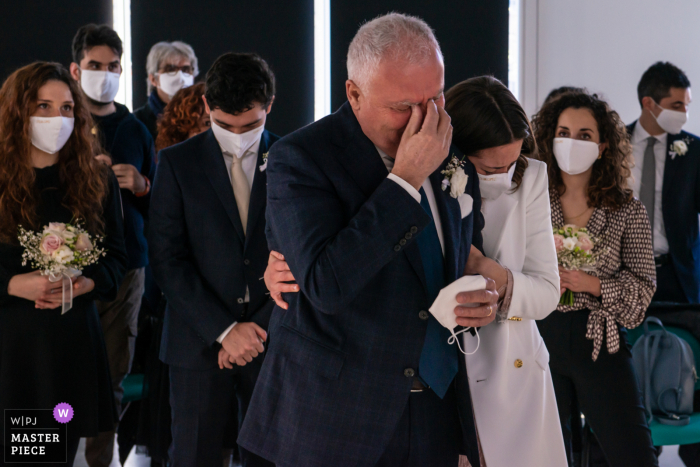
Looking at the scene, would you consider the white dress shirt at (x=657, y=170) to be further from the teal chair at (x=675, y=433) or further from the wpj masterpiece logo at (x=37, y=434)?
the wpj masterpiece logo at (x=37, y=434)

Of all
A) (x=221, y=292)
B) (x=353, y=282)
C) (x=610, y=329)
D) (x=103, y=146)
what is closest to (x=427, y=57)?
(x=353, y=282)

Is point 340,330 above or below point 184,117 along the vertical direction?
below

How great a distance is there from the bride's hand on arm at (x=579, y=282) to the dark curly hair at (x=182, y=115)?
6.60 ft

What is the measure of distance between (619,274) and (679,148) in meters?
1.88

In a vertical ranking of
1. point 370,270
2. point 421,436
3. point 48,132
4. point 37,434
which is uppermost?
point 48,132

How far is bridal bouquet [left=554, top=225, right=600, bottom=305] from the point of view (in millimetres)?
2744

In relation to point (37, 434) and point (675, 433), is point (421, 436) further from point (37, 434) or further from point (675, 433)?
point (675, 433)

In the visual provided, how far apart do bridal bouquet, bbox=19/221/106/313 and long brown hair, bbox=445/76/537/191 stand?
1.64 m

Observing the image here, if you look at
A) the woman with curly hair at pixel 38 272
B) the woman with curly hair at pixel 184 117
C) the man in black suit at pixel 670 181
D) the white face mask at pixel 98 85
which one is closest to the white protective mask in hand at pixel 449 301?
the woman with curly hair at pixel 38 272

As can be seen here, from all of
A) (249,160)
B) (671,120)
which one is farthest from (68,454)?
(671,120)

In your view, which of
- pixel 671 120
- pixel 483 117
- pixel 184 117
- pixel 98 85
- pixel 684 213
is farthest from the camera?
pixel 671 120

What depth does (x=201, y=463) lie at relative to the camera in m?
2.63

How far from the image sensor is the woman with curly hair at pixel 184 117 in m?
3.46

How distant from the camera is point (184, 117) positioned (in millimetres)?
3482
